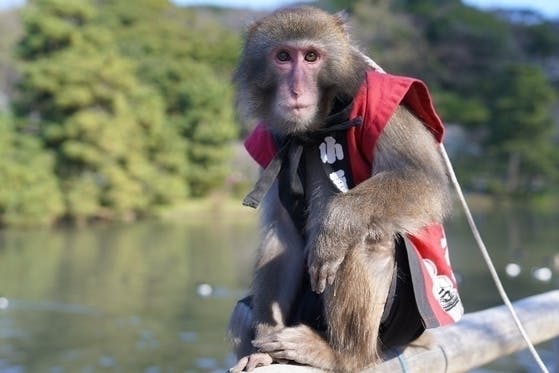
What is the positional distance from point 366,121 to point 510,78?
1299 inches

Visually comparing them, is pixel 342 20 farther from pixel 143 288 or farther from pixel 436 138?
pixel 143 288

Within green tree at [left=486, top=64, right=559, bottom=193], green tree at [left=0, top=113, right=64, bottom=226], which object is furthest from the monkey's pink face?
green tree at [left=486, top=64, right=559, bottom=193]

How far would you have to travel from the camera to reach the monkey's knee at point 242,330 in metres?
2.26

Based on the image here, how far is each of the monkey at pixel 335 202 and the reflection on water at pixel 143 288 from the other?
5.71 m

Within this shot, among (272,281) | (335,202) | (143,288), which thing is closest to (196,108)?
(143,288)

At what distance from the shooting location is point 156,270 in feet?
50.8

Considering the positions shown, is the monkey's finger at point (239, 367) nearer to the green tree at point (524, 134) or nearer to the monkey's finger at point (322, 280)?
the monkey's finger at point (322, 280)

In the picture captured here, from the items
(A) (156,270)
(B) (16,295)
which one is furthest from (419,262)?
(A) (156,270)

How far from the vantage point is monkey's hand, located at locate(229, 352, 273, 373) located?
1.94 m

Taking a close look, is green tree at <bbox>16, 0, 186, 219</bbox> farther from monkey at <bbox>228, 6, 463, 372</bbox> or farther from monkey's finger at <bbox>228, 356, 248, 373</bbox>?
monkey's finger at <bbox>228, 356, 248, 373</bbox>

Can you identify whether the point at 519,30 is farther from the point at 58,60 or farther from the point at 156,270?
the point at 156,270

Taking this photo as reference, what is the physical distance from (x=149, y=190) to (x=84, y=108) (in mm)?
2693

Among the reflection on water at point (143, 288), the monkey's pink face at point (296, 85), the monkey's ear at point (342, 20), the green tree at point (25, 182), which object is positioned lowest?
the monkey's pink face at point (296, 85)

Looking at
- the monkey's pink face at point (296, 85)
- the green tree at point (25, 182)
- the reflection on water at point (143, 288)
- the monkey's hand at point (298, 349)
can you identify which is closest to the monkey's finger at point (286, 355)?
the monkey's hand at point (298, 349)
